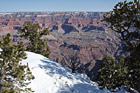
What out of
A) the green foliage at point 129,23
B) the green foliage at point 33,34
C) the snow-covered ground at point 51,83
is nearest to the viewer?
the green foliage at point 129,23

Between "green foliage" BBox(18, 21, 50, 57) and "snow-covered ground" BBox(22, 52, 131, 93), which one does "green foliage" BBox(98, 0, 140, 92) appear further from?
"green foliage" BBox(18, 21, 50, 57)

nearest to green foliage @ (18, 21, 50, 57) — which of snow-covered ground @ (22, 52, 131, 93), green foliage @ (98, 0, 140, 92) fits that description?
snow-covered ground @ (22, 52, 131, 93)

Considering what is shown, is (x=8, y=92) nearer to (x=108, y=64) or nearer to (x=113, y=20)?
(x=113, y=20)

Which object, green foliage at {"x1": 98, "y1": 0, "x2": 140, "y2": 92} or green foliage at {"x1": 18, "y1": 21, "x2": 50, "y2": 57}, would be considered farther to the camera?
green foliage at {"x1": 18, "y1": 21, "x2": 50, "y2": 57}

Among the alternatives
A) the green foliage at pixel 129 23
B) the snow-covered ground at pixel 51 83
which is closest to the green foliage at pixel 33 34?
the snow-covered ground at pixel 51 83

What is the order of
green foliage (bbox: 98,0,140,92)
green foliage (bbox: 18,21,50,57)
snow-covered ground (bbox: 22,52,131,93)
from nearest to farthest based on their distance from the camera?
green foliage (bbox: 98,0,140,92)
snow-covered ground (bbox: 22,52,131,93)
green foliage (bbox: 18,21,50,57)

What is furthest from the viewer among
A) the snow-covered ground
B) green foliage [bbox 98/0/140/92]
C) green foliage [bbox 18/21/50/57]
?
green foliage [bbox 18/21/50/57]

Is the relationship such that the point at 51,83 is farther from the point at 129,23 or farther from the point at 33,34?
the point at 33,34

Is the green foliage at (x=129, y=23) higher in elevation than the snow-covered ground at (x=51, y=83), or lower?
higher

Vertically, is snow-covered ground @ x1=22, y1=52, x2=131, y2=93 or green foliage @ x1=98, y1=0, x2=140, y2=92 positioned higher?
green foliage @ x1=98, y1=0, x2=140, y2=92

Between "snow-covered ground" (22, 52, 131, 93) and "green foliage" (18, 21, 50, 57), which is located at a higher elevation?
"green foliage" (18, 21, 50, 57)

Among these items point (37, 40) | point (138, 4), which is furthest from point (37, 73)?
point (37, 40)

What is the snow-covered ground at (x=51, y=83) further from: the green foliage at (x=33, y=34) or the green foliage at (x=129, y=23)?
the green foliage at (x=33, y=34)

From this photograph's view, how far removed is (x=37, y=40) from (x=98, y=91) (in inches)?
944
